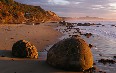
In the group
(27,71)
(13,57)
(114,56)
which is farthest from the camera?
(114,56)

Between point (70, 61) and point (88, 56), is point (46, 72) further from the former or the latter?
point (88, 56)

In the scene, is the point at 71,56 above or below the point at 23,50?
above

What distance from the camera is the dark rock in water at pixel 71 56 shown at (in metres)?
9.66

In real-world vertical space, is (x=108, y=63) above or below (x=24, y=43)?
below

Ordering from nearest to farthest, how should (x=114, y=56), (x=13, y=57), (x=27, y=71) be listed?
(x=27, y=71)
(x=13, y=57)
(x=114, y=56)

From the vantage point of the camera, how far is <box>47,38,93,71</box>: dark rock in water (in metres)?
9.66

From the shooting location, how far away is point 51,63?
10.3 meters

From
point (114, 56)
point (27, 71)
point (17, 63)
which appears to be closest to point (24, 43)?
point (17, 63)

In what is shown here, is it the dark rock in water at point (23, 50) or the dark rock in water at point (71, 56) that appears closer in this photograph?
the dark rock in water at point (71, 56)

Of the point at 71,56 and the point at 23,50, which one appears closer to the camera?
the point at 71,56

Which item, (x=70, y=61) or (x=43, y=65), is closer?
(x=70, y=61)

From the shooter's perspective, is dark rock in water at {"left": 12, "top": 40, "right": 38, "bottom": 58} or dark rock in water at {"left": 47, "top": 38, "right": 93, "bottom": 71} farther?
dark rock in water at {"left": 12, "top": 40, "right": 38, "bottom": 58}

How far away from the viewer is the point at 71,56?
9.71 m

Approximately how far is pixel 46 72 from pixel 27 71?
728 mm
